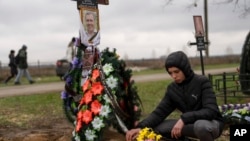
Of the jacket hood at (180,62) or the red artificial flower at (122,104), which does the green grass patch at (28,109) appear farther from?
the jacket hood at (180,62)

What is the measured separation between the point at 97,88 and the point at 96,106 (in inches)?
9.8

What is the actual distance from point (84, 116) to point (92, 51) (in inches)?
51.9

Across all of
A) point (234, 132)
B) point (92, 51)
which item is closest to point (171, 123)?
point (234, 132)

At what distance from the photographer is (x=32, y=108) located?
→ 11383 millimetres

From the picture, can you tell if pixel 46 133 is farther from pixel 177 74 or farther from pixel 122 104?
pixel 177 74

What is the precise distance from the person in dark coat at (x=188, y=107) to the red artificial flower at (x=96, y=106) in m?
1.65

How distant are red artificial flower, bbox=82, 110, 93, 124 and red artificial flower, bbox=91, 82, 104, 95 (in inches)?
10.7

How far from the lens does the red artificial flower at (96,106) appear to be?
20.8 feet

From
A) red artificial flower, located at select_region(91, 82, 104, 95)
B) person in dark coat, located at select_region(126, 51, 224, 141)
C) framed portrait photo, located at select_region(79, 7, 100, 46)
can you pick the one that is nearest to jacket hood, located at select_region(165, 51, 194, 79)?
person in dark coat, located at select_region(126, 51, 224, 141)

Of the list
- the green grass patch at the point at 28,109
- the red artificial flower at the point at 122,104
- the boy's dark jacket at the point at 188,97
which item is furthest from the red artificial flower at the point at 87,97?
the green grass patch at the point at 28,109

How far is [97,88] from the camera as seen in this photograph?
6445 mm

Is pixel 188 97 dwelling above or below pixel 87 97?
above

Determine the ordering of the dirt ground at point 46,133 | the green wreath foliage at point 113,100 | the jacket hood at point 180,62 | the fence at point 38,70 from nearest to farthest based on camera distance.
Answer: the jacket hood at point 180,62 → the green wreath foliage at point 113,100 → the dirt ground at point 46,133 → the fence at point 38,70

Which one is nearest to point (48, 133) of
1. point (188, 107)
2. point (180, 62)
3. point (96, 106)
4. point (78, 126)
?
point (78, 126)
